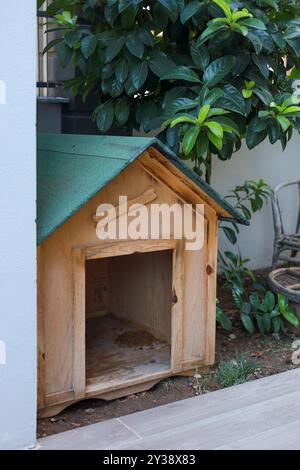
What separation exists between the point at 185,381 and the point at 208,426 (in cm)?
56

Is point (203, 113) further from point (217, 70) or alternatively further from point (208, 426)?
point (208, 426)

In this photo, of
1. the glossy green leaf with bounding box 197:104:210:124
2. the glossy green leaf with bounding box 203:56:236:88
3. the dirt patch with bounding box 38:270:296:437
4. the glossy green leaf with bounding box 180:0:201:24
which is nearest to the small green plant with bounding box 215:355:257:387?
the dirt patch with bounding box 38:270:296:437

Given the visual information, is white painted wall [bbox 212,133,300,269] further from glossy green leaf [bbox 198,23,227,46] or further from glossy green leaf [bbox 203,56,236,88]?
glossy green leaf [bbox 198,23,227,46]

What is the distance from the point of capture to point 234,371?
3.01 metres

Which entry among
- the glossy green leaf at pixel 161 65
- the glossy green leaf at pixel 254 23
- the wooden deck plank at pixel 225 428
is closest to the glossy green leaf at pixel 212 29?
the glossy green leaf at pixel 254 23

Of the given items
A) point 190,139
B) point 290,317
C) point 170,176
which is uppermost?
point 190,139

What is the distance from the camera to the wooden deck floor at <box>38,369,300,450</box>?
2.31 metres

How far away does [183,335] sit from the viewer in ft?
9.68

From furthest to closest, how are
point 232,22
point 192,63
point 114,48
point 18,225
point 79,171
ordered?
point 192,63
point 114,48
point 232,22
point 79,171
point 18,225

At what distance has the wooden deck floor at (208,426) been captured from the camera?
2.31 m

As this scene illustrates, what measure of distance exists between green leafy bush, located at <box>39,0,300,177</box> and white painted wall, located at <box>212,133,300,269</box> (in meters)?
1.31

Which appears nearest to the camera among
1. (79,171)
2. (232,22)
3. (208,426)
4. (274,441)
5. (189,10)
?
(274,441)

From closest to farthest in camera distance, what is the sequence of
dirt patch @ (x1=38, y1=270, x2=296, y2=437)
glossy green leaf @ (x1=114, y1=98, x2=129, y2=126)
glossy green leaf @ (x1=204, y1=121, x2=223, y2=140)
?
dirt patch @ (x1=38, y1=270, x2=296, y2=437) → glossy green leaf @ (x1=204, y1=121, x2=223, y2=140) → glossy green leaf @ (x1=114, y1=98, x2=129, y2=126)

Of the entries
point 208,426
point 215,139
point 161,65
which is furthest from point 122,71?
point 208,426
